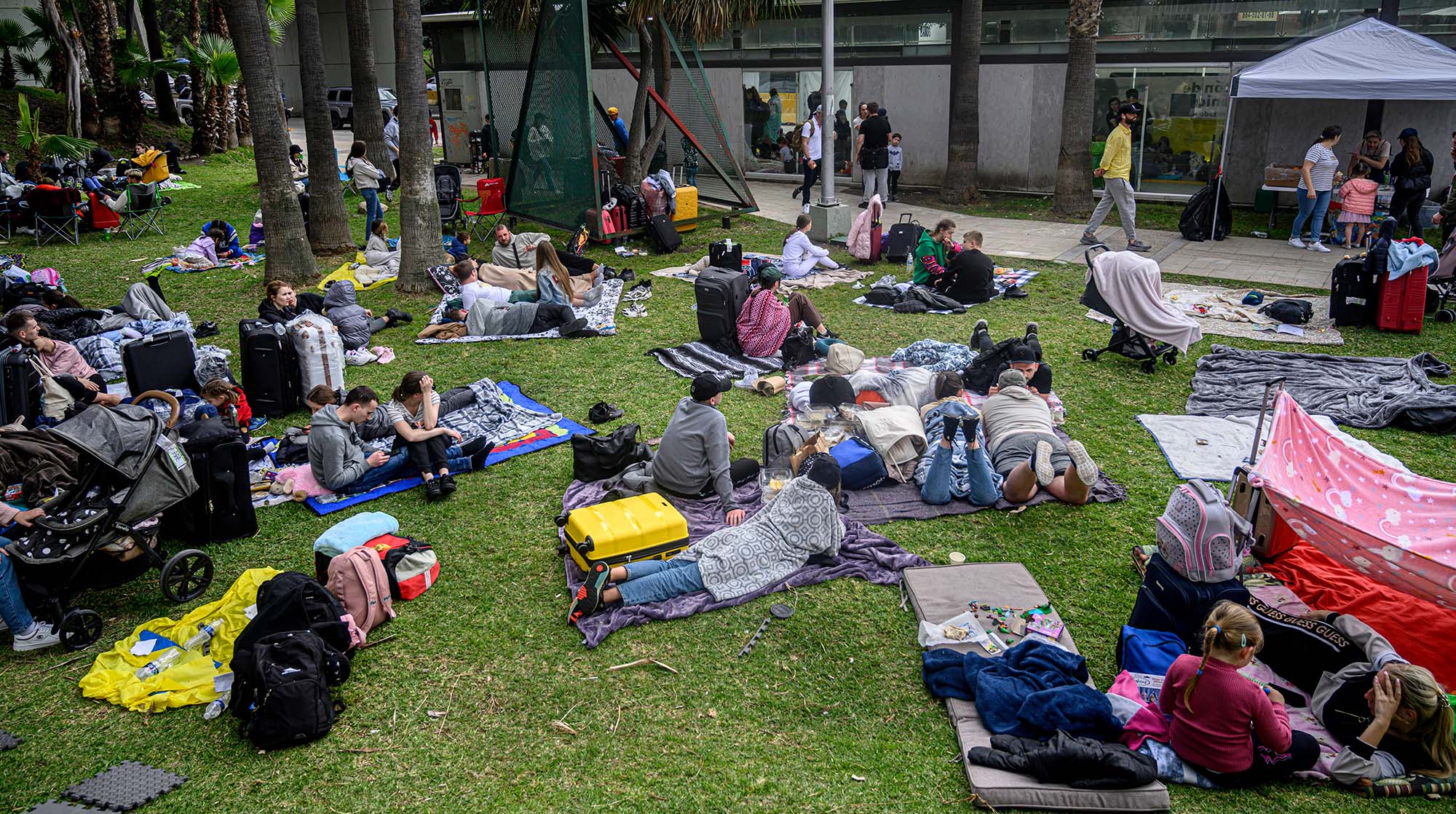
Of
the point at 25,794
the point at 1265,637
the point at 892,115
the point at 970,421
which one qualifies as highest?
the point at 892,115

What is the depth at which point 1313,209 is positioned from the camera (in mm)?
15086

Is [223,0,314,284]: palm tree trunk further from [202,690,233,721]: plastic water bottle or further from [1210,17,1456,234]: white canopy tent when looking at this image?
[1210,17,1456,234]: white canopy tent

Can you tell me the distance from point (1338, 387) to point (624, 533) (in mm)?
7166

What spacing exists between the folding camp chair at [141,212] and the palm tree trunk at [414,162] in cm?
713

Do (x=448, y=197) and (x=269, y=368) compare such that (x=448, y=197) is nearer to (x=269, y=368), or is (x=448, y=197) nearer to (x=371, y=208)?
(x=371, y=208)

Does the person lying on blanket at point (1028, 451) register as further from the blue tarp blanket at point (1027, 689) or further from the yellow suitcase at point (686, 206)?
the yellow suitcase at point (686, 206)

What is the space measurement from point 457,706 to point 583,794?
3.49ft

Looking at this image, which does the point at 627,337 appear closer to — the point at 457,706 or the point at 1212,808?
the point at 457,706

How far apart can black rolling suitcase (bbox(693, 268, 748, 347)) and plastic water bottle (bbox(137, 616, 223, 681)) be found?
6091 mm

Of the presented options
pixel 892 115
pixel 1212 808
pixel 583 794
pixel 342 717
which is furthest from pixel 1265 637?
pixel 892 115

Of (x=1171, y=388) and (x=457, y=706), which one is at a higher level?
(x=1171, y=388)

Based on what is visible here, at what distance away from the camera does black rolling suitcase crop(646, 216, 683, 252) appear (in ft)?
51.2

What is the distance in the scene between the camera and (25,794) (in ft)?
15.9

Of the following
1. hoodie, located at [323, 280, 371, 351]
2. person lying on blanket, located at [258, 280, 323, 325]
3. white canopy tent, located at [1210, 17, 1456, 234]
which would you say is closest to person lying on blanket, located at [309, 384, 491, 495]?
person lying on blanket, located at [258, 280, 323, 325]
